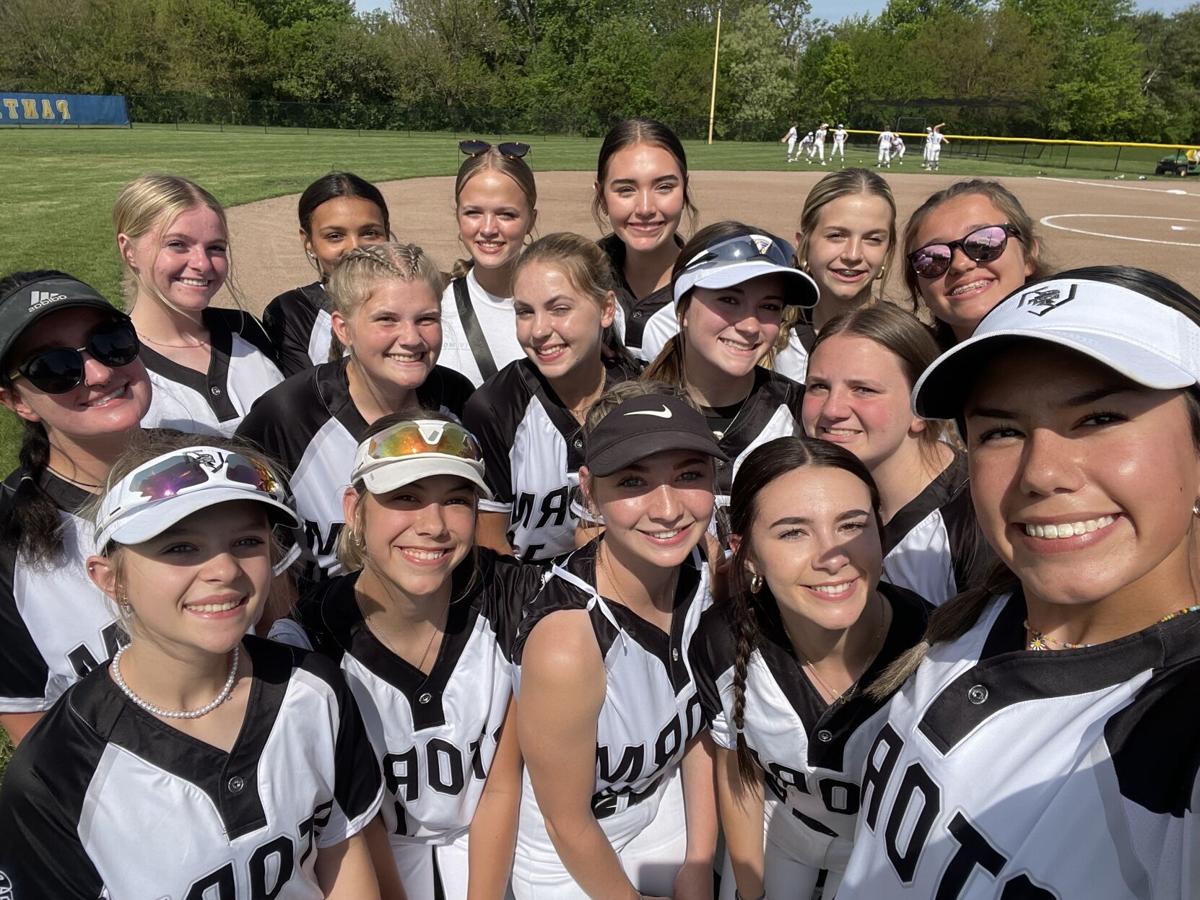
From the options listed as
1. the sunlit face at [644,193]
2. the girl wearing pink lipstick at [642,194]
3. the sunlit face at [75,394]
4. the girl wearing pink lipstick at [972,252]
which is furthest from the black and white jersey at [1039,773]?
the sunlit face at [644,193]

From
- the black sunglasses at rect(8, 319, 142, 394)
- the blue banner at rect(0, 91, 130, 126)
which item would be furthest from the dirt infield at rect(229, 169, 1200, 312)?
the blue banner at rect(0, 91, 130, 126)

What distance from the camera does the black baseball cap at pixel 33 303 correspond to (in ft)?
8.59

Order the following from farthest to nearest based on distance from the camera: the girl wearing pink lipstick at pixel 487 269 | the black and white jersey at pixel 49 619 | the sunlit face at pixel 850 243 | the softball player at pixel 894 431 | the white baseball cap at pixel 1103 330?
the girl wearing pink lipstick at pixel 487 269 → the sunlit face at pixel 850 243 → the softball player at pixel 894 431 → the black and white jersey at pixel 49 619 → the white baseball cap at pixel 1103 330

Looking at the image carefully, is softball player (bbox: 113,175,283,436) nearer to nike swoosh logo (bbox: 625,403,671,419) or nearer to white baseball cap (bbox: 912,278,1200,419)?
nike swoosh logo (bbox: 625,403,671,419)

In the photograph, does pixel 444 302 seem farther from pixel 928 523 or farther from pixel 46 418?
pixel 928 523

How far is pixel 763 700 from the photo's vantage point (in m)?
2.62

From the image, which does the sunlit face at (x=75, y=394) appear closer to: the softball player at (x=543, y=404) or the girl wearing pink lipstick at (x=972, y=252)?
the softball player at (x=543, y=404)

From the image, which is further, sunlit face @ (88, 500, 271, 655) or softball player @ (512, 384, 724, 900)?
softball player @ (512, 384, 724, 900)

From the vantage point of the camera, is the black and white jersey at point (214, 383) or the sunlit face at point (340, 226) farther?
the sunlit face at point (340, 226)

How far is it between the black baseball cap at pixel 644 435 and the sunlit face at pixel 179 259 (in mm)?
2431

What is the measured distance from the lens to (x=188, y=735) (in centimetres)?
219

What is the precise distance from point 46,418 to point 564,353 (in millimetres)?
2032

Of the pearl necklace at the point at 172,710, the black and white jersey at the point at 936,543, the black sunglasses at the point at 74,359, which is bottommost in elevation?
the pearl necklace at the point at 172,710

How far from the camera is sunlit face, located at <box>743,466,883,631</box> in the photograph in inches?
96.8
